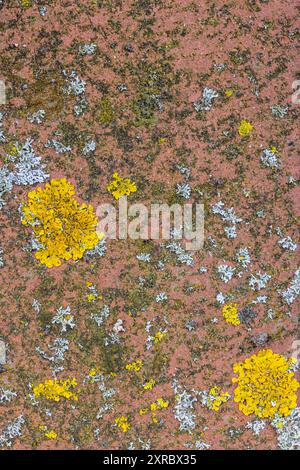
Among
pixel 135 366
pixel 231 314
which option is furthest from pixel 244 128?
pixel 135 366

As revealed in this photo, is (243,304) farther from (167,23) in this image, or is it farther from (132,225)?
(167,23)

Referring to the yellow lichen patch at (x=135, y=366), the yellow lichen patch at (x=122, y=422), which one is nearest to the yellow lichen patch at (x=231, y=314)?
the yellow lichen patch at (x=135, y=366)

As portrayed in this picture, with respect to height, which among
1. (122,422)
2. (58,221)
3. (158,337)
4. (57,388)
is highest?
(58,221)

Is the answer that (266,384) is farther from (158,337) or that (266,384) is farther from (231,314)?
(158,337)

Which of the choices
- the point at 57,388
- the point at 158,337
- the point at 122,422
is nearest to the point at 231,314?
the point at 158,337

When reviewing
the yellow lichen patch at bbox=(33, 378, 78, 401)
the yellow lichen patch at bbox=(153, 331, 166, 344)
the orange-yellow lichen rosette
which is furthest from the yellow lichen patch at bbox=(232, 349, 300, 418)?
the orange-yellow lichen rosette

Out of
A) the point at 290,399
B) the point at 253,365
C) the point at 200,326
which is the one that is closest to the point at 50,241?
the point at 200,326

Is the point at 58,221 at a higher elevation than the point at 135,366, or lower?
higher
